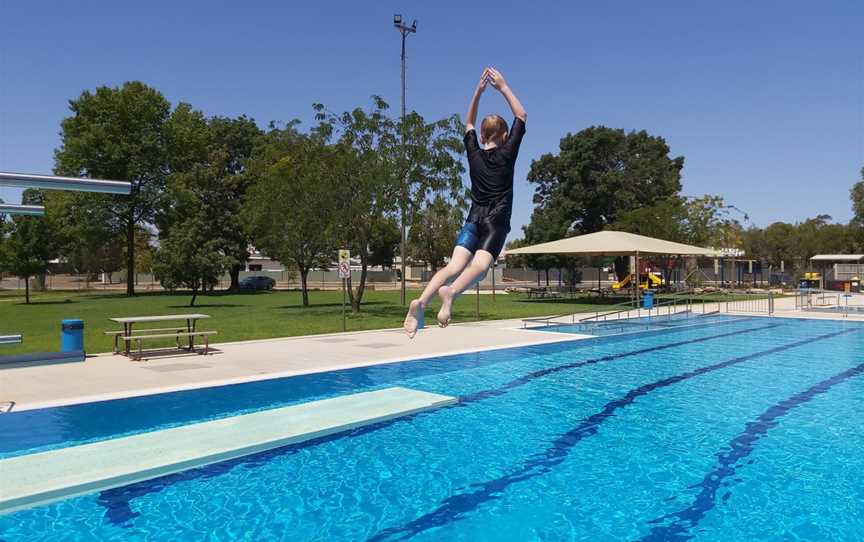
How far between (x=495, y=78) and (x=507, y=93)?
16 centimetres

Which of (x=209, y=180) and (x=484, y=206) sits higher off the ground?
(x=209, y=180)

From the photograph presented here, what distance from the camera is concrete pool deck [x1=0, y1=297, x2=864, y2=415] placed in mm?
10625

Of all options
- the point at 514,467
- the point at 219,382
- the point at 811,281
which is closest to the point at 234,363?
the point at 219,382

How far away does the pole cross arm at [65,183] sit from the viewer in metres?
7.64

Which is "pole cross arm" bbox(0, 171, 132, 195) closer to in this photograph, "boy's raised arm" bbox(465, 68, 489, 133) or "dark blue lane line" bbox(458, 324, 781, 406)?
"boy's raised arm" bbox(465, 68, 489, 133)

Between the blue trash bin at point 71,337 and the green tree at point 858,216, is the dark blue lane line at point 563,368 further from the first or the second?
the green tree at point 858,216

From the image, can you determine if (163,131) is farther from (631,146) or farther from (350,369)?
(350,369)

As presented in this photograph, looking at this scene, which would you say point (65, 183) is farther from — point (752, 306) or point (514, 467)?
point (752, 306)

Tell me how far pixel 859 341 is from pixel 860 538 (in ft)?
55.0

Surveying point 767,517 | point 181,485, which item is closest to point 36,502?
point 181,485

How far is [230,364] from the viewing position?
13539 millimetres

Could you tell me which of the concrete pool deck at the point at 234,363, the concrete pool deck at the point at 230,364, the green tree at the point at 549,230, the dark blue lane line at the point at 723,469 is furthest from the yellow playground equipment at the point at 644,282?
the dark blue lane line at the point at 723,469

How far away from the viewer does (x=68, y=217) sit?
1918 inches

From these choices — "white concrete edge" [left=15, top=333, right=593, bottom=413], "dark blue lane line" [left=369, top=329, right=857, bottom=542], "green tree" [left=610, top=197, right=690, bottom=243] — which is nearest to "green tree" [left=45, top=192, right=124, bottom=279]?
"white concrete edge" [left=15, top=333, right=593, bottom=413]
